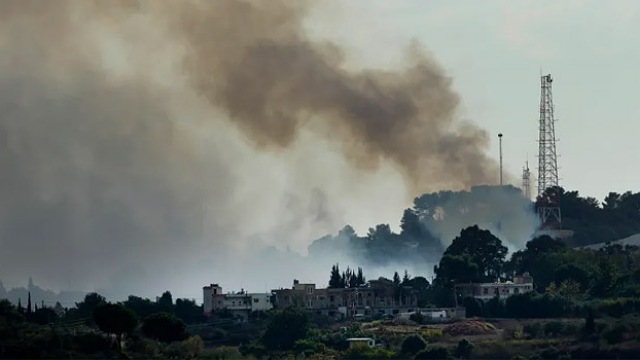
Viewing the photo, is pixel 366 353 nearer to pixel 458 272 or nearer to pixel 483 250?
pixel 458 272

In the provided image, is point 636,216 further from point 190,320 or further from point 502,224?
point 190,320

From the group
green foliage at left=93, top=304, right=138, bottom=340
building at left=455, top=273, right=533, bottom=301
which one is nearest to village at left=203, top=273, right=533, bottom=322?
building at left=455, top=273, right=533, bottom=301

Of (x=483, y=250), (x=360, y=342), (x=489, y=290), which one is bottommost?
(x=360, y=342)

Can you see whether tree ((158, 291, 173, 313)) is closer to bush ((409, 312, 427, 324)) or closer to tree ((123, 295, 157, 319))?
tree ((123, 295, 157, 319))

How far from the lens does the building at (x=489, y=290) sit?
466ft

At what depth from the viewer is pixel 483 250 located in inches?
6102

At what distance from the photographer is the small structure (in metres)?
119

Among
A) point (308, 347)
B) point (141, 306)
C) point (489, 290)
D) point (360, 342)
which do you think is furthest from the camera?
point (489, 290)

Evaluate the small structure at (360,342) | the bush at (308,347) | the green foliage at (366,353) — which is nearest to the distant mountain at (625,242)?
the small structure at (360,342)

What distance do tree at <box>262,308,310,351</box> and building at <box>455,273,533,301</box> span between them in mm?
19646

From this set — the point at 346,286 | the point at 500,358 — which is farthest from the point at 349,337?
the point at 346,286

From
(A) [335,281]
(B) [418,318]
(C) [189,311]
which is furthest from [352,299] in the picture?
(B) [418,318]

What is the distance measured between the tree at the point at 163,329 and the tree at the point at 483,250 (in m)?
42.0

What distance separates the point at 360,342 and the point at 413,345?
4.03 metres
